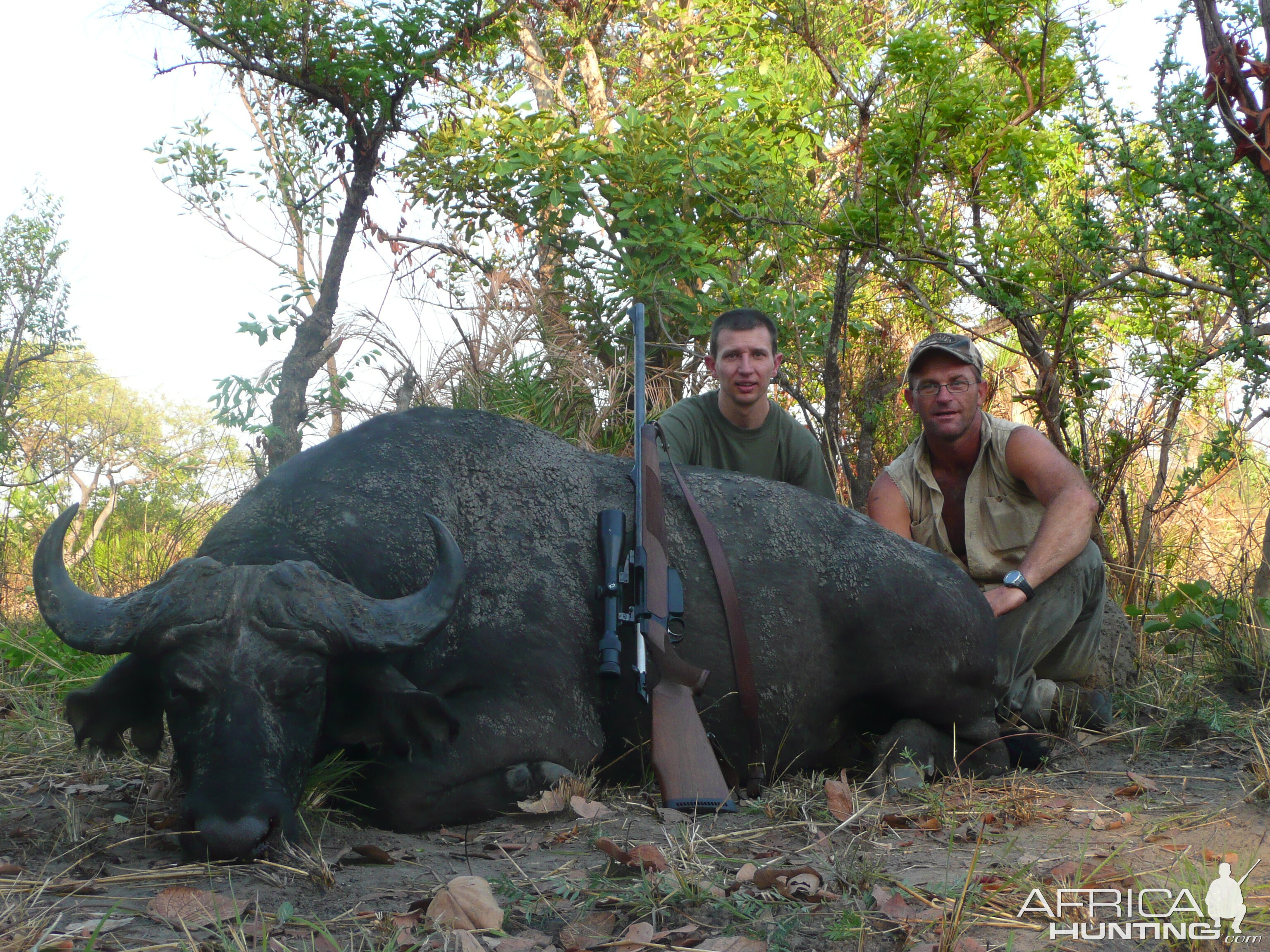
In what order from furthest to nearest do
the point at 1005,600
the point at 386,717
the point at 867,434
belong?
1. the point at 867,434
2. the point at 1005,600
3. the point at 386,717

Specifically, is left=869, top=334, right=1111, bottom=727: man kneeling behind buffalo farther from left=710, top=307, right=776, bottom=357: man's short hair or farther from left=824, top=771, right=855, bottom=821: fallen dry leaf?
left=824, top=771, right=855, bottom=821: fallen dry leaf

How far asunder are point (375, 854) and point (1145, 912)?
6.80 ft

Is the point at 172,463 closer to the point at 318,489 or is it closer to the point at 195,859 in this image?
the point at 318,489

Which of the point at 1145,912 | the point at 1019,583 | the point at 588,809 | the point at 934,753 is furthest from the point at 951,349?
the point at 1145,912

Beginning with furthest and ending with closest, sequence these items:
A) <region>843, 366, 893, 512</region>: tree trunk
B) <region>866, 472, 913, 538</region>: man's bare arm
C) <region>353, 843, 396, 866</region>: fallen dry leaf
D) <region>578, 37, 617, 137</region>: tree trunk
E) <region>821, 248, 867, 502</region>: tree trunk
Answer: <region>578, 37, 617, 137</region>: tree trunk < <region>843, 366, 893, 512</region>: tree trunk < <region>821, 248, 867, 502</region>: tree trunk < <region>866, 472, 913, 538</region>: man's bare arm < <region>353, 843, 396, 866</region>: fallen dry leaf

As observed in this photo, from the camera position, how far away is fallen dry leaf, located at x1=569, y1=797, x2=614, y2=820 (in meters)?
3.44

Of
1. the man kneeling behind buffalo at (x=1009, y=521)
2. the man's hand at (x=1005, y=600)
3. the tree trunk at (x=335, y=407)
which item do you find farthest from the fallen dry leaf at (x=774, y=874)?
the tree trunk at (x=335, y=407)

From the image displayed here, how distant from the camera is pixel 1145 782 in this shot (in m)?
3.89

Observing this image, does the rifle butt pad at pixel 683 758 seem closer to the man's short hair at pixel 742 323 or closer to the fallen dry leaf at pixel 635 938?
the fallen dry leaf at pixel 635 938

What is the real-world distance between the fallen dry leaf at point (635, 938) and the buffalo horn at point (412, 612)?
119 centimetres

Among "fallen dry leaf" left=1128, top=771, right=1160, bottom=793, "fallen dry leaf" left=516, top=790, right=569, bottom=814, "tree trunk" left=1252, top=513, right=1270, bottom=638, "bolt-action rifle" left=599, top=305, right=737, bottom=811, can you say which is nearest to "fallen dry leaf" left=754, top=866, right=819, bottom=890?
"bolt-action rifle" left=599, top=305, right=737, bottom=811

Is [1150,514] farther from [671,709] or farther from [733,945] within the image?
[733,945]

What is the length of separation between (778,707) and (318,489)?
2102 mm

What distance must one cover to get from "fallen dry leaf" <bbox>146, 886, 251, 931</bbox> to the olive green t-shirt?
3.78 meters
